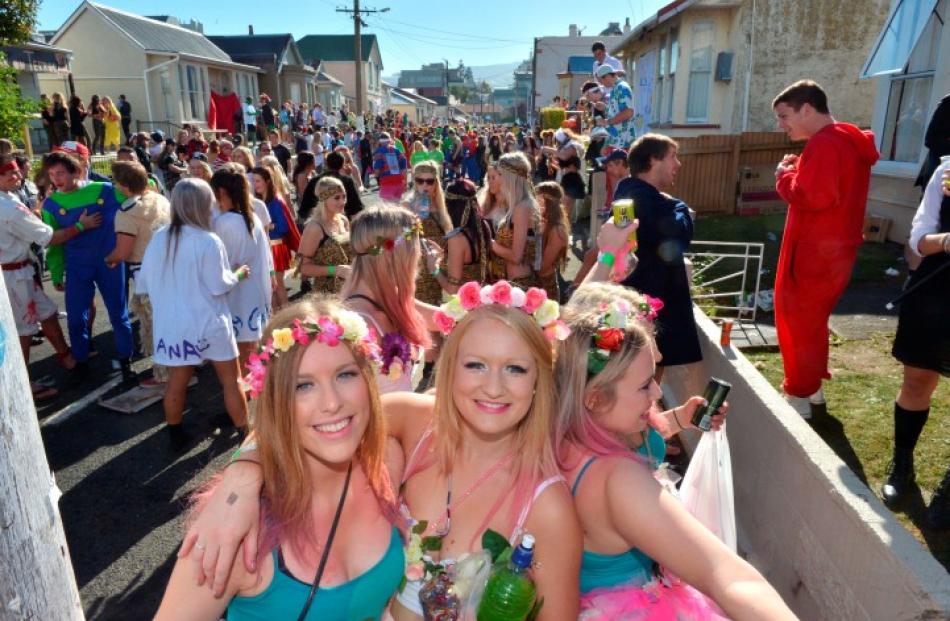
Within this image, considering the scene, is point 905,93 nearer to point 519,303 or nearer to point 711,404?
point 711,404

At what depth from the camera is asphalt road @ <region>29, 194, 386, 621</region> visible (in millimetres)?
3416

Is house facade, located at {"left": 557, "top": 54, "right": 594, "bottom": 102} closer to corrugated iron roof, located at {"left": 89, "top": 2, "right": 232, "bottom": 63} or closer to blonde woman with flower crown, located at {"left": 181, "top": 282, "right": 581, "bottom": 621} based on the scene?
corrugated iron roof, located at {"left": 89, "top": 2, "right": 232, "bottom": 63}

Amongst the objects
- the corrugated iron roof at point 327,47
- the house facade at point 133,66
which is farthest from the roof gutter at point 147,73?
the corrugated iron roof at point 327,47

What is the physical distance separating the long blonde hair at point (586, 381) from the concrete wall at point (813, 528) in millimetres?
1033

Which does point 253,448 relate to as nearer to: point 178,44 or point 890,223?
point 890,223

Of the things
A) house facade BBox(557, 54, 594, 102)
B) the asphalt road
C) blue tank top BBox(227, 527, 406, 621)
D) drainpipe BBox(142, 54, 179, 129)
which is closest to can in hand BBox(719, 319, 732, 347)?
blue tank top BBox(227, 527, 406, 621)

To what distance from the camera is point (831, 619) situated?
2.55m

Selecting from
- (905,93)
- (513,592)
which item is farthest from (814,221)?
(905,93)

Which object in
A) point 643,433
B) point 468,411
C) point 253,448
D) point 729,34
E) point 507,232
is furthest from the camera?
point 729,34

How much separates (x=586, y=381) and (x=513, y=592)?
693mm

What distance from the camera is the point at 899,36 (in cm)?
916

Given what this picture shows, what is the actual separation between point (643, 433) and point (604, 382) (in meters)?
0.46

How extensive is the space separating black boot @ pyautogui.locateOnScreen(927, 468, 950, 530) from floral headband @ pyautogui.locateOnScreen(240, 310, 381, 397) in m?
3.03

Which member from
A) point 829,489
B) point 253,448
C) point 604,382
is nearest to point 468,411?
point 604,382
